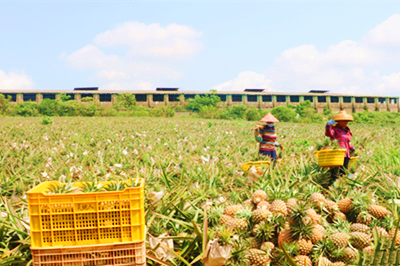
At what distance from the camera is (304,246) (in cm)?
279

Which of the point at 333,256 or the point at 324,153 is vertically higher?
the point at 324,153

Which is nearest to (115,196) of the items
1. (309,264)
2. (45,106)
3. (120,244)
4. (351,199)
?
(120,244)

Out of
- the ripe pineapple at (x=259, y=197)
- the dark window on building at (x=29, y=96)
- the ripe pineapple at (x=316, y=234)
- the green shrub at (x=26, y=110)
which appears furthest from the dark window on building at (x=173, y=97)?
the ripe pineapple at (x=316, y=234)

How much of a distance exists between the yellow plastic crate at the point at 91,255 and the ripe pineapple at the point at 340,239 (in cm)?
187

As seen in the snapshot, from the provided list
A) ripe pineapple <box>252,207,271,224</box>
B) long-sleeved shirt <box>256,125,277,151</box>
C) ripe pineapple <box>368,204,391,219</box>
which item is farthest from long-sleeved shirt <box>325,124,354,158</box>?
ripe pineapple <box>252,207,271,224</box>

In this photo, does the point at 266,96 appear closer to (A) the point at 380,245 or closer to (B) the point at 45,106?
(B) the point at 45,106

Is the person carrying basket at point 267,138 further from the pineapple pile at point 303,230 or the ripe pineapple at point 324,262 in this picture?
the ripe pineapple at point 324,262

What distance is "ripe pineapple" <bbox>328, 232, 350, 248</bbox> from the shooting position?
279 centimetres

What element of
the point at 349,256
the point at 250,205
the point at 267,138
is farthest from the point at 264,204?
the point at 267,138

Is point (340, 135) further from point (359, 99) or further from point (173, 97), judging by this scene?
point (359, 99)

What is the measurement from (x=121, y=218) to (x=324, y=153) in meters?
3.64

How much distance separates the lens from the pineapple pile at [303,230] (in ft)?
9.00

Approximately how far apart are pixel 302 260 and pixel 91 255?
1.90 metres

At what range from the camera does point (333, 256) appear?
8.96ft
